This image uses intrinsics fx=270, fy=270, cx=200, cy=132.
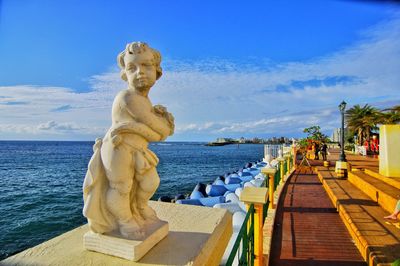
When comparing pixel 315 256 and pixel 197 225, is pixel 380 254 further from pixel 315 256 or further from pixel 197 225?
pixel 197 225

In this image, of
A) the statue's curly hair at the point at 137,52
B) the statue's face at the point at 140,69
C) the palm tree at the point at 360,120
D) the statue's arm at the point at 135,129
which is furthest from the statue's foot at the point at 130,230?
the palm tree at the point at 360,120

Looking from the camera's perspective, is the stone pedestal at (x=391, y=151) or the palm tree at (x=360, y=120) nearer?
the stone pedestal at (x=391, y=151)

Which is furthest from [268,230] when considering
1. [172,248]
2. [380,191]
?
[172,248]

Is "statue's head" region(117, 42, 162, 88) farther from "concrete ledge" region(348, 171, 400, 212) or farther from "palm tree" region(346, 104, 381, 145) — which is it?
"palm tree" region(346, 104, 381, 145)

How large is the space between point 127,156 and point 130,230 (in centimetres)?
56

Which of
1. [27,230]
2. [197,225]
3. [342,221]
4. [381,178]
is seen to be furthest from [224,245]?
[27,230]

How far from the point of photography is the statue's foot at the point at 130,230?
80.4 inches

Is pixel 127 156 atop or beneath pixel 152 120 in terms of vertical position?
beneath

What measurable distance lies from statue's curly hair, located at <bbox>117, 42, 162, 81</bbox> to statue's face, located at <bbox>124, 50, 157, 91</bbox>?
0.03 m

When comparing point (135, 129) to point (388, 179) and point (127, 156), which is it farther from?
point (388, 179)

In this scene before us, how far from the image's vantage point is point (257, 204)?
12.2ft

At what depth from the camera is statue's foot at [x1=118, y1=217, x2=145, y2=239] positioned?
2043 millimetres

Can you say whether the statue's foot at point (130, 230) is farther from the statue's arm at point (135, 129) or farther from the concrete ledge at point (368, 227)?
the concrete ledge at point (368, 227)

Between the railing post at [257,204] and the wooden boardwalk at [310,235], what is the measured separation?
0.77m
